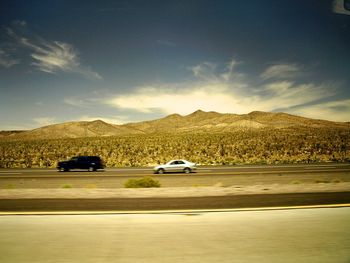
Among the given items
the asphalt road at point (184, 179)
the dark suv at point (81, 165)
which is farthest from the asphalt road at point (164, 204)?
the dark suv at point (81, 165)

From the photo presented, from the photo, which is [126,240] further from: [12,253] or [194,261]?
[12,253]

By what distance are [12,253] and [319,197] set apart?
903cm

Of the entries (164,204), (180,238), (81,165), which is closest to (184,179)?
(81,165)

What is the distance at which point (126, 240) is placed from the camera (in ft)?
15.2

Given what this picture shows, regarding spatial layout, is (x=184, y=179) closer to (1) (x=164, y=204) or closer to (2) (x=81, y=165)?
(2) (x=81, y=165)

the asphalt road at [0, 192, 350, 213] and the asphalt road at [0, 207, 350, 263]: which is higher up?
the asphalt road at [0, 207, 350, 263]

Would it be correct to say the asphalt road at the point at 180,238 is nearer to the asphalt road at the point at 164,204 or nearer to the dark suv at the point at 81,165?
the asphalt road at the point at 164,204

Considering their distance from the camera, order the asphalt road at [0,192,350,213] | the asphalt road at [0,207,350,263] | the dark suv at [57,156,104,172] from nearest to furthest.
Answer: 1. the asphalt road at [0,207,350,263]
2. the asphalt road at [0,192,350,213]
3. the dark suv at [57,156,104,172]

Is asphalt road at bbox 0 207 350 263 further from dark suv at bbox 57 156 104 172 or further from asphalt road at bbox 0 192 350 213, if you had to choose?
dark suv at bbox 57 156 104 172

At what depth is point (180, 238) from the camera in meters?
4.70

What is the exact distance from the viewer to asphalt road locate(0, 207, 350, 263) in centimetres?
404

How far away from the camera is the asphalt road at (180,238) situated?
4.04 metres

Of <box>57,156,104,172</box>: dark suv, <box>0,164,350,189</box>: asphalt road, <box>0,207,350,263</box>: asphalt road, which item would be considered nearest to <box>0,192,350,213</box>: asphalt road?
<box>0,207,350,263</box>: asphalt road

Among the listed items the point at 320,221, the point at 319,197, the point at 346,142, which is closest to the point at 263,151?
the point at 346,142
